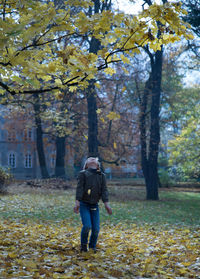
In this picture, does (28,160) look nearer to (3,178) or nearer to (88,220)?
(3,178)

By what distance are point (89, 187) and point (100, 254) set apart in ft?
3.96

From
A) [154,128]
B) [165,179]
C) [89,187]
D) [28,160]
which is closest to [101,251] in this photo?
[89,187]

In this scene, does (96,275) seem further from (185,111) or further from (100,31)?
(185,111)

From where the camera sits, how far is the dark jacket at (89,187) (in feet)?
20.6

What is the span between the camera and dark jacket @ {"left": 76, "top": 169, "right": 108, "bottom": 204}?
20.6ft

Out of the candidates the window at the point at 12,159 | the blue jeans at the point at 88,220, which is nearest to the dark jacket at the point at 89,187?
the blue jeans at the point at 88,220

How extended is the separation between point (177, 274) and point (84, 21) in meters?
4.00

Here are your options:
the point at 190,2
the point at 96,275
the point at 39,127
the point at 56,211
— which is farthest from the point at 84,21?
the point at 39,127

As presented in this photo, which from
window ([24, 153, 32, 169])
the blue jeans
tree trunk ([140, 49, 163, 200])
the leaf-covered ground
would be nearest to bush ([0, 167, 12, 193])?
the leaf-covered ground

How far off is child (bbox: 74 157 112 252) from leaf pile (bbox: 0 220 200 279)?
42 centimetres

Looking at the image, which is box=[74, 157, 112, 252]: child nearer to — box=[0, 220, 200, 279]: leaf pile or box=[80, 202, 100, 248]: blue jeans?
box=[80, 202, 100, 248]: blue jeans

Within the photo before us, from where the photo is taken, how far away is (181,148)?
1174 inches

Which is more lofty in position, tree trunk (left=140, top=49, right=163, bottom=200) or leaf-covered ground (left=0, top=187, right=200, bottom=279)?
tree trunk (left=140, top=49, right=163, bottom=200)

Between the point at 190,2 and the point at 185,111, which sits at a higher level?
the point at 190,2
